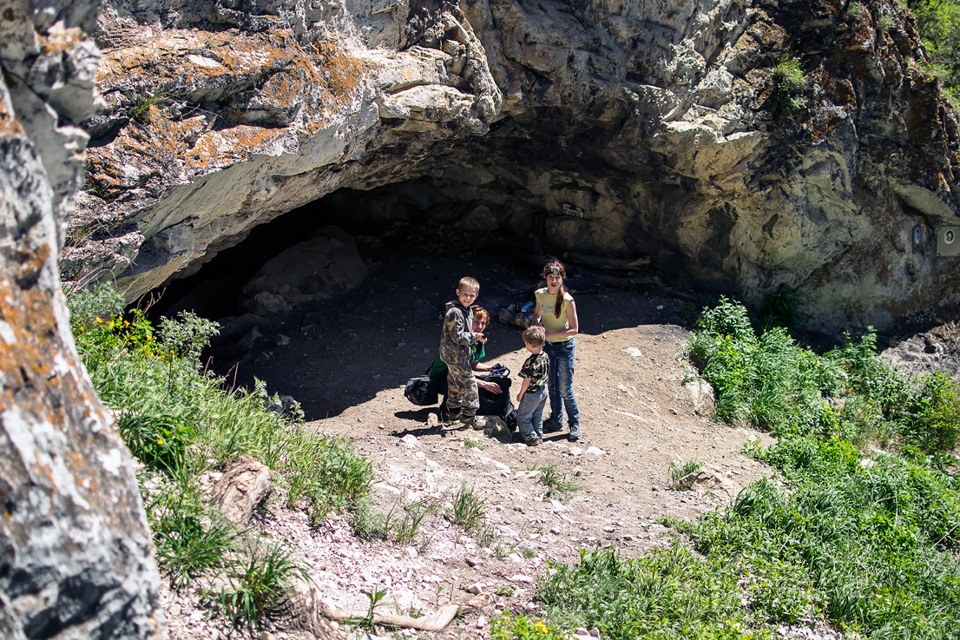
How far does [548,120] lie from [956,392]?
6020 mm

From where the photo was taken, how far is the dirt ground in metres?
4.23

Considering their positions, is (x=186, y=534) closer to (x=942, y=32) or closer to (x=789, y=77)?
(x=789, y=77)

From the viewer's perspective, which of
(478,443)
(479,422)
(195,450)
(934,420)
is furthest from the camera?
(934,420)

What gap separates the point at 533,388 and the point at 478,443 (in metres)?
0.62

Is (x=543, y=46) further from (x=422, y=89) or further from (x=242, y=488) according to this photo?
(x=242, y=488)

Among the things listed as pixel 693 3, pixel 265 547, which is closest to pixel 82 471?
pixel 265 547

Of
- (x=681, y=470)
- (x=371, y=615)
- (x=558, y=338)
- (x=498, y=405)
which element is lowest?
(x=371, y=615)

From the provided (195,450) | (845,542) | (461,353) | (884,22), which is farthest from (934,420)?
(195,450)

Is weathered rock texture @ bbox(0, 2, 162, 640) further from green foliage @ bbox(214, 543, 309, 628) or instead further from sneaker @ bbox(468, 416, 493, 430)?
sneaker @ bbox(468, 416, 493, 430)

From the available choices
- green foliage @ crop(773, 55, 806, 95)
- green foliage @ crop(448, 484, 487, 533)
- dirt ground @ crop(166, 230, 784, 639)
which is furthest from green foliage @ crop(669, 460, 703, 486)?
green foliage @ crop(773, 55, 806, 95)

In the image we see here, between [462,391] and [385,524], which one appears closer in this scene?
[385,524]

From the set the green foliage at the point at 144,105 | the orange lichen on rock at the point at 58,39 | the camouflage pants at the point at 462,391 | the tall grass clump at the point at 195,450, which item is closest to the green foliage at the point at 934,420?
the camouflage pants at the point at 462,391

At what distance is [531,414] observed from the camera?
21.4 feet

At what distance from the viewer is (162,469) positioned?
396 centimetres
